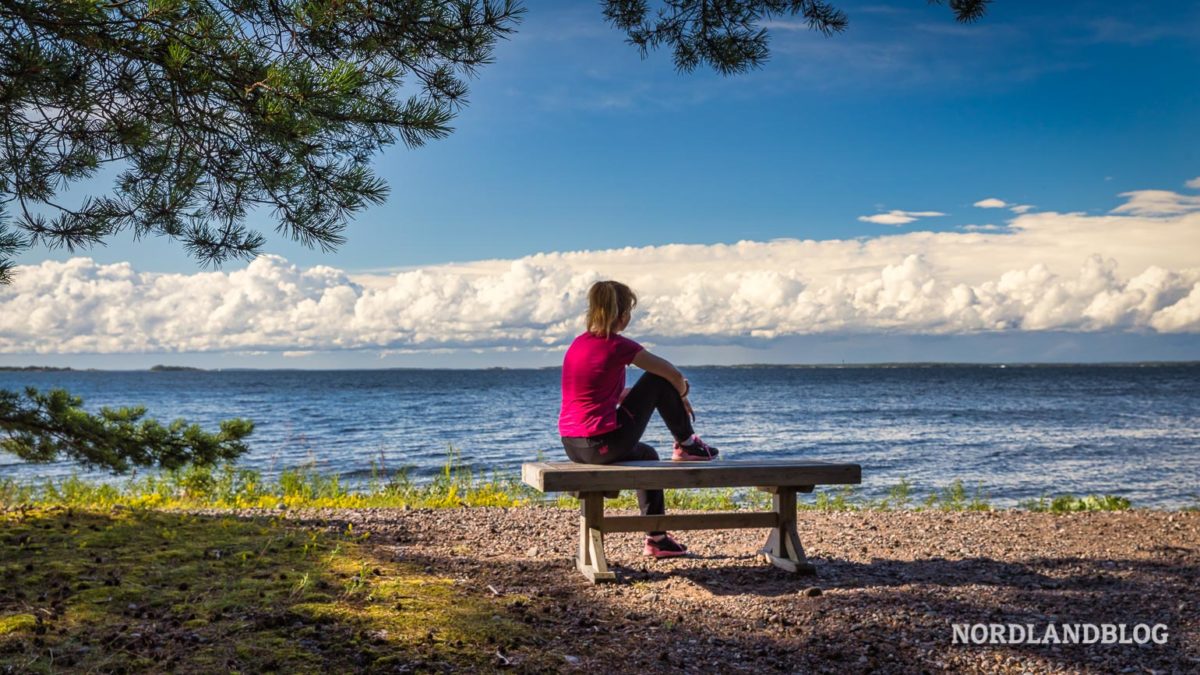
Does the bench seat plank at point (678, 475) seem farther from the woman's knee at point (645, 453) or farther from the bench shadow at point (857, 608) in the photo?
the bench shadow at point (857, 608)

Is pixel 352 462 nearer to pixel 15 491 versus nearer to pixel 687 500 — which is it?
pixel 15 491

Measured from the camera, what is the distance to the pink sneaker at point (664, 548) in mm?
6176

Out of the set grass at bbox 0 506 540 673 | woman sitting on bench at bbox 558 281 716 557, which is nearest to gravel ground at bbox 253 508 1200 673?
grass at bbox 0 506 540 673

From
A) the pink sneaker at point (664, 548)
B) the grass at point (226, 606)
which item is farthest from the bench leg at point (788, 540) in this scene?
the grass at point (226, 606)

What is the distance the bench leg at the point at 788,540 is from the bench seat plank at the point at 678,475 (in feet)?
1.10

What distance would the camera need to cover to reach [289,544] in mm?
5980

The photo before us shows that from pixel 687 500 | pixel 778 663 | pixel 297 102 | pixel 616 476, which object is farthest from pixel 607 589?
pixel 687 500

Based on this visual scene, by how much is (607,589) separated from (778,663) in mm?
1440

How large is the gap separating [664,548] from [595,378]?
62.7 inches

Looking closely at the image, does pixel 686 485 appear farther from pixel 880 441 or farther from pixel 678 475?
pixel 880 441

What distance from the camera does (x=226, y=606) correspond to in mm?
4473

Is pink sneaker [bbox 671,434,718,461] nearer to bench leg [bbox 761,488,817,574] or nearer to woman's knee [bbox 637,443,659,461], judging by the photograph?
woman's knee [bbox 637,443,659,461]

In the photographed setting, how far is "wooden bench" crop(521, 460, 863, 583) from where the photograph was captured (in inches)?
199

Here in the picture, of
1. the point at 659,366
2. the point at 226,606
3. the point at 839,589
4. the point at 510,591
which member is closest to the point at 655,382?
the point at 659,366
